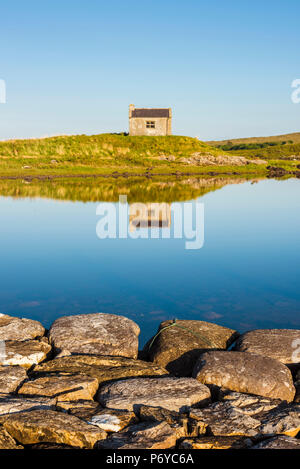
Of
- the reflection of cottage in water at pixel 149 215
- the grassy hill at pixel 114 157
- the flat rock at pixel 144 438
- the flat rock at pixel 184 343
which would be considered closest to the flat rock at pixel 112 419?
the flat rock at pixel 144 438

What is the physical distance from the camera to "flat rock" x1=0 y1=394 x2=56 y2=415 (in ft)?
23.3

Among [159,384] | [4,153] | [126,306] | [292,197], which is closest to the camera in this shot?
[159,384]

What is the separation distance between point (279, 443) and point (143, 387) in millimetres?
2662

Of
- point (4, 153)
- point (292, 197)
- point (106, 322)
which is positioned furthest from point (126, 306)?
point (4, 153)

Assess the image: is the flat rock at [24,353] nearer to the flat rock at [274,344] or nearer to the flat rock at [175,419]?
the flat rock at [175,419]

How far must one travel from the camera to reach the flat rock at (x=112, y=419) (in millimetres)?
6988

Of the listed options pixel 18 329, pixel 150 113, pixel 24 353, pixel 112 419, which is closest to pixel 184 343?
pixel 24 353

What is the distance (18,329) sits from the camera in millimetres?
11266

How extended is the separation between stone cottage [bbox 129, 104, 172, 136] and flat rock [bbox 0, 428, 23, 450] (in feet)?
325

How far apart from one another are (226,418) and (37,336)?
5881 mm

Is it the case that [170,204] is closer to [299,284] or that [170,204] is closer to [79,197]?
[79,197]

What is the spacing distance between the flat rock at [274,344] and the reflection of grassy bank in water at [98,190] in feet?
110
